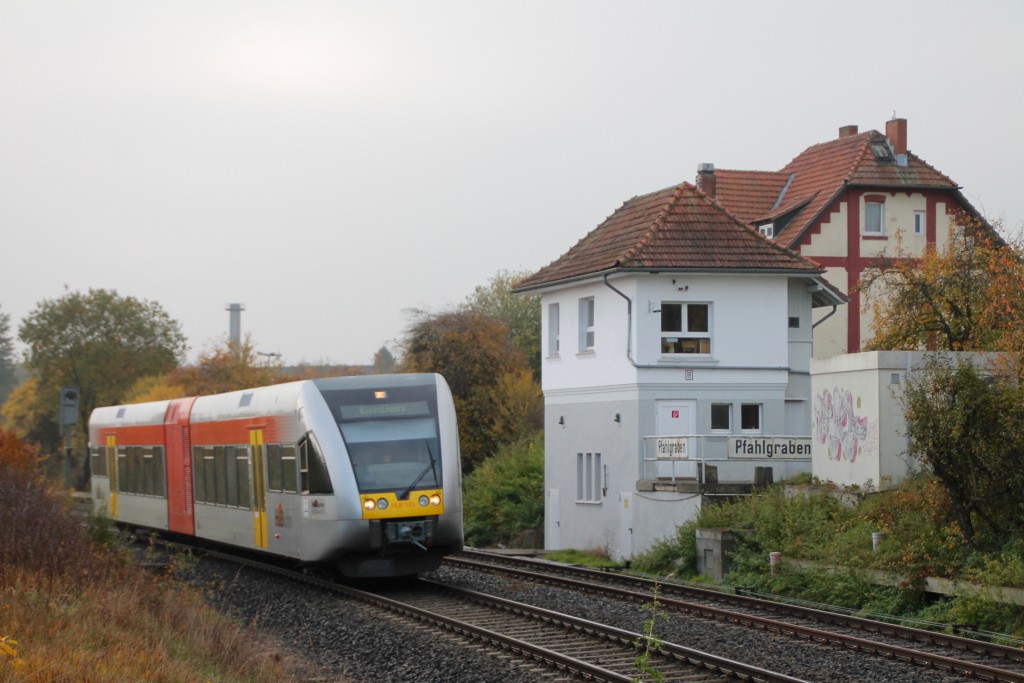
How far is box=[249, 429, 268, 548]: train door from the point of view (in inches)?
856

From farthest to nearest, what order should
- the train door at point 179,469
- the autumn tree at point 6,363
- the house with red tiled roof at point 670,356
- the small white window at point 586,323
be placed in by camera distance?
the autumn tree at point 6,363, the small white window at point 586,323, the house with red tiled roof at point 670,356, the train door at point 179,469

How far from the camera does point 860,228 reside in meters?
44.8

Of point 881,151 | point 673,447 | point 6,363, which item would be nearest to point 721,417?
point 673,447

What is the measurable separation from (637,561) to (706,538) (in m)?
2.68

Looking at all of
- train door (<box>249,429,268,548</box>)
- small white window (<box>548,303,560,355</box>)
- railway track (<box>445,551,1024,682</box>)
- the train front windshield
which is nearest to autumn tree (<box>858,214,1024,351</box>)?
railway track (<box>445,551,1024,682</box>)

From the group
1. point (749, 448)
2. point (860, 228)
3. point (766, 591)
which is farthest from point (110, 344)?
point (766, 591)

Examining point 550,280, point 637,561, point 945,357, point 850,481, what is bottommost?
point 637,561

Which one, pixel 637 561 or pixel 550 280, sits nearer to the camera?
pixel 637 561

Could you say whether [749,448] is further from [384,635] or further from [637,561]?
[384,635]

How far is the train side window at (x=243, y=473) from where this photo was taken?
2270 centimetres

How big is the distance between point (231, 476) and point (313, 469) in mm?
5076

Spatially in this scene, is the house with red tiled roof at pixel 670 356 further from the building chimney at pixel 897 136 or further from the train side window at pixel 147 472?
the building chimney at pixel 897 136

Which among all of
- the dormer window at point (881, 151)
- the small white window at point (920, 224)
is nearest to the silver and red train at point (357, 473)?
the small white window at point (920, 224)

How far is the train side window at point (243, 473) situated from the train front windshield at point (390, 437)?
12.6 feet
